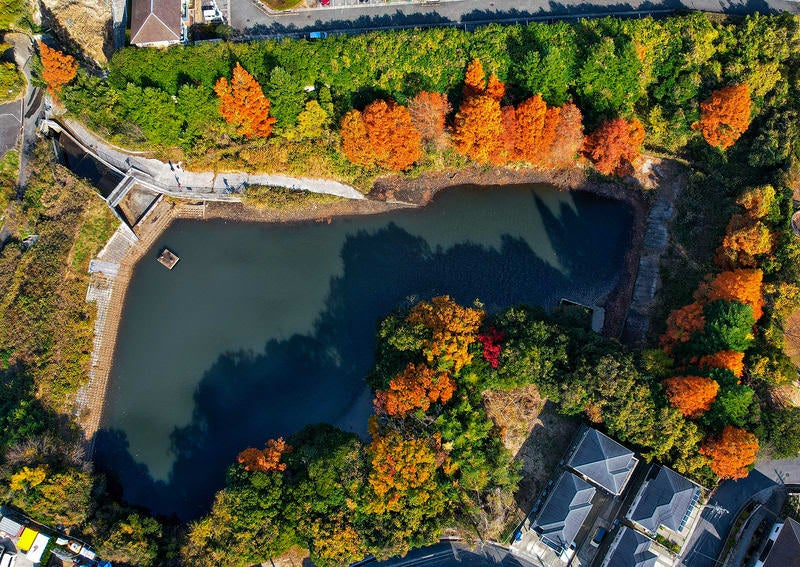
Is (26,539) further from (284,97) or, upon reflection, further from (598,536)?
(598,536)

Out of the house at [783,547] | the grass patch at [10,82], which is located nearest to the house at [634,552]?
the house at [783,547]

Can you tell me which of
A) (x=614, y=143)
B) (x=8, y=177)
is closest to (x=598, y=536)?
(x=614, y=143)

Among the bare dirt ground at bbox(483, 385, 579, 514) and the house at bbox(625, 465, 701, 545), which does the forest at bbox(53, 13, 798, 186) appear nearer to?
the bare dirt ground at bbox(483, 385, 579, 514)

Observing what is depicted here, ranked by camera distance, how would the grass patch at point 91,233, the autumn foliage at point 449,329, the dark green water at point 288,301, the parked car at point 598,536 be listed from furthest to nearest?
the grass patch at point 91,233 → the dark green water at point 288,301 → the parked car at point 598,536 → the autumn foliage at point 449,329

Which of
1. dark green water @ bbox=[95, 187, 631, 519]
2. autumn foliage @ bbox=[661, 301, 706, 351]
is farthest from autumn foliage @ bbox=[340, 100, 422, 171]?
autumn foliage @ bbox=[661, 301, 706, 351]

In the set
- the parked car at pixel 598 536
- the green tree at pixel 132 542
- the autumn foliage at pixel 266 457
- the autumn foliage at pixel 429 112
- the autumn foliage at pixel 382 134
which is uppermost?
the autumn foliage at pixel 429 112

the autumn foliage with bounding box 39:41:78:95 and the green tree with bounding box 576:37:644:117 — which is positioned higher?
the green tree with bounding box 576:37:644:117

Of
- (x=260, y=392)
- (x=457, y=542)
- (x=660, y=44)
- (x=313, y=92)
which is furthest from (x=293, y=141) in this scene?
(x=457, y=542)

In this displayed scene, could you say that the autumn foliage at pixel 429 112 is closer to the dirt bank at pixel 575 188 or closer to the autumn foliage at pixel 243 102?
the dirt bank at pixel 575 188
